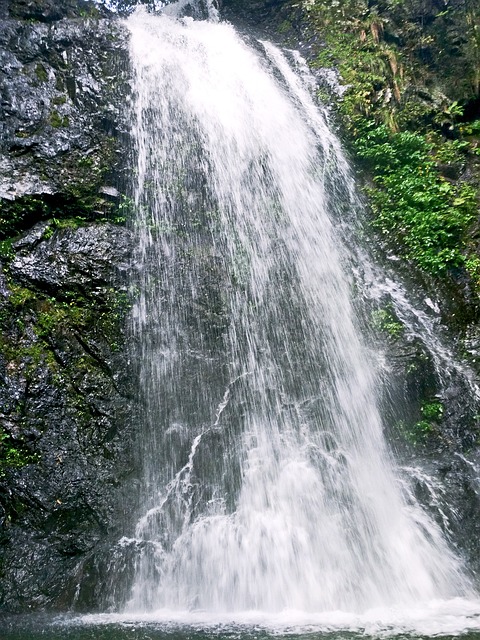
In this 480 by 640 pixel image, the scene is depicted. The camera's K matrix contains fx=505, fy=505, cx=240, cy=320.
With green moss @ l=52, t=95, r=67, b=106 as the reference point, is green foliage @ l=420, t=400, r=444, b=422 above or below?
below

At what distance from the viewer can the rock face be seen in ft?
18.4

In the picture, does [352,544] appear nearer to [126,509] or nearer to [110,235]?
[126,509]

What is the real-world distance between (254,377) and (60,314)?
274 centimetres

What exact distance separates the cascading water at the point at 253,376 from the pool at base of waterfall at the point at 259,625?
25 centimetres

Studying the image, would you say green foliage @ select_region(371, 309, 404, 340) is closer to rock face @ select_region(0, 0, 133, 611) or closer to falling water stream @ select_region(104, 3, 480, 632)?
falling water stream @ select_region(104, 3, 480, 632)

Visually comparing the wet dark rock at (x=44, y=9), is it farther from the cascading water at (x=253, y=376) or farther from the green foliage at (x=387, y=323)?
the green foliage at (x=387, y=323)

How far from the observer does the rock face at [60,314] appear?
18.4 ft

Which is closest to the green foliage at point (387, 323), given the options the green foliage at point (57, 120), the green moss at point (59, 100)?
the green foliage at point (57, 120)

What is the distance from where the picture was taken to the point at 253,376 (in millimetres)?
6855

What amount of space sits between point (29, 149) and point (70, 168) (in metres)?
0.66

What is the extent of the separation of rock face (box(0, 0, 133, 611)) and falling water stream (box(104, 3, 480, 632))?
40cm

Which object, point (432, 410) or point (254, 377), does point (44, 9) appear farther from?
point (432, 410)

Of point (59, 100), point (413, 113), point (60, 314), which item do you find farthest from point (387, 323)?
point (59, 100)

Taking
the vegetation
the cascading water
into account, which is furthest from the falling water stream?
the vegetation
